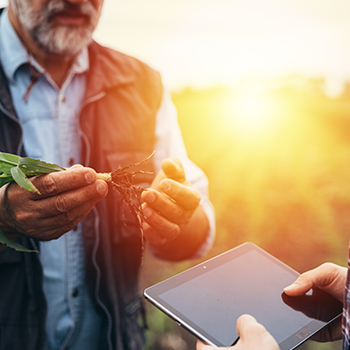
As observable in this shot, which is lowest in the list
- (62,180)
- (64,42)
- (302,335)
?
(302,335)

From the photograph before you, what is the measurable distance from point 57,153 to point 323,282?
5.51 ft

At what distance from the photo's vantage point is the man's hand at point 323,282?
171 centimetres

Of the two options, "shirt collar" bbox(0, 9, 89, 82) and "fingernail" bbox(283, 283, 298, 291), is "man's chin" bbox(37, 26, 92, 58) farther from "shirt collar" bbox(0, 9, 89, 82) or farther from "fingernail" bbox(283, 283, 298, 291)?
"fingernail" bbox(283, 283, 298, 291)

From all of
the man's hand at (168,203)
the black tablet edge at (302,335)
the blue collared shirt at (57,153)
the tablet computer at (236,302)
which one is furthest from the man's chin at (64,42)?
the black tablet edge at (302,335)

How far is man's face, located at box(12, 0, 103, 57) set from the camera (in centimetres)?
244

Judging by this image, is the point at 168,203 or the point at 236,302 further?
the point at 168,203

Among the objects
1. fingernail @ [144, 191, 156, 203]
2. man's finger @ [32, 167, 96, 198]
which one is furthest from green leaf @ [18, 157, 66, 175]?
fingernail @ [144, 191, 156, 203]

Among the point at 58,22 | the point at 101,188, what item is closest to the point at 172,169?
the point at 101,188

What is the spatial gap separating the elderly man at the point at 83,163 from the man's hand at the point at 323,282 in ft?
2.17

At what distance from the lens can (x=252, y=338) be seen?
1.39 metres

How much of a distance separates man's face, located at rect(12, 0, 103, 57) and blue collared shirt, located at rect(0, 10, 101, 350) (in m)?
0.14

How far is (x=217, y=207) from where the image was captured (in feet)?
24.1

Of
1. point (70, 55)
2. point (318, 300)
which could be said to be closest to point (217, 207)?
point (70, 55)

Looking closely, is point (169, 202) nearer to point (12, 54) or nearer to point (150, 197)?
point (150, 197)
